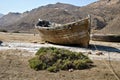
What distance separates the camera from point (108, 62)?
14773 mm

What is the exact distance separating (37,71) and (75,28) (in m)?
7.95

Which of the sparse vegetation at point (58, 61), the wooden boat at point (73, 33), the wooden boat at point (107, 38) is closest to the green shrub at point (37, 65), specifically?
the sparse vegetation at point (58, 61)

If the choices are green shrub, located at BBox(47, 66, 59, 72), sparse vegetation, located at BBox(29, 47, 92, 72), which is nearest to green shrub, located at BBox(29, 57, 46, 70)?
sparse vegetation, located at BBox(29, 47, 92, 72)

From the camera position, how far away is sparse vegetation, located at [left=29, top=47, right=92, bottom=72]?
13172mm

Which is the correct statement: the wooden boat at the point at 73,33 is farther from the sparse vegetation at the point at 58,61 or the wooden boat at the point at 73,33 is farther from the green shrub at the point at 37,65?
the green shrub at the point at 37,65

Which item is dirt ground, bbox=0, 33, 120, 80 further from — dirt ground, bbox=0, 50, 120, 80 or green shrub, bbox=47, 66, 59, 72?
green shrub, bbox=47, 66, 59, 72

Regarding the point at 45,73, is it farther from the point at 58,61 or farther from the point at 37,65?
the point at 58,61

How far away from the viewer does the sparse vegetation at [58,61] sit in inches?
519

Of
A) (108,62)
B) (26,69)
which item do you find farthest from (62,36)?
(26,69)

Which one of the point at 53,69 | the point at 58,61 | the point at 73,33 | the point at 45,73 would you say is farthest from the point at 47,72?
the point at 73,33

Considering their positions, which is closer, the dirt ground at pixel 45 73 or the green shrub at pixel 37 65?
the dirt ground at pixel 45 73

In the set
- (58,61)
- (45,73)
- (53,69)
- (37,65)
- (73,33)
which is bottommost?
(45,73)

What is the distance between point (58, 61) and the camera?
13.5m

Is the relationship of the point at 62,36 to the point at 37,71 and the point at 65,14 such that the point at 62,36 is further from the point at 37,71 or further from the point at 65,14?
the point at 65,14
